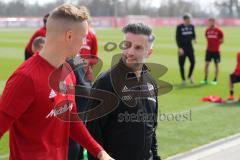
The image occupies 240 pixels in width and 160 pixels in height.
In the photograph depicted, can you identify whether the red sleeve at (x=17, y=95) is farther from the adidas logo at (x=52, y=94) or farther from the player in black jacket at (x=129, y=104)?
the player in black jacket at (x=129, y=104)

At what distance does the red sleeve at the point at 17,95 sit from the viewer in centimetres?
236

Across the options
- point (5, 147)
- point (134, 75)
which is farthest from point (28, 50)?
point (134, 75)

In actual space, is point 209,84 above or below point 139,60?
below

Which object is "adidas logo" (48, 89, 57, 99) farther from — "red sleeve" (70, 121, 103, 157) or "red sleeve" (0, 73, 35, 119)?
"red sleeve" (70, 121, 103, 157)

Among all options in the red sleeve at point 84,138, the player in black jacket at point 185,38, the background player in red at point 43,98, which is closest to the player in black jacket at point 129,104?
the red sleeve at point 84,138

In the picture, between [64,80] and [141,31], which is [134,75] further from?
[64,80]

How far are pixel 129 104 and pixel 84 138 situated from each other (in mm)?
482

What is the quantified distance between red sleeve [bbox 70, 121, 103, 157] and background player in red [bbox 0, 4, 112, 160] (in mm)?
149

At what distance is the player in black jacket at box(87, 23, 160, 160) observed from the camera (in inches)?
125

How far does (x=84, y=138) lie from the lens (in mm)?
2881

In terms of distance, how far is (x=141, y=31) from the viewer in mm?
3225

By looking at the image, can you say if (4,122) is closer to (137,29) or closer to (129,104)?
(129,104)

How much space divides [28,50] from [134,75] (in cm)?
478

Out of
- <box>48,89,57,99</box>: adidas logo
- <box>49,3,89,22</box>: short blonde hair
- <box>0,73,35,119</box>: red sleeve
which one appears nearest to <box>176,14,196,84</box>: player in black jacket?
<box>49,3,89,22</box>: short blonde hair
